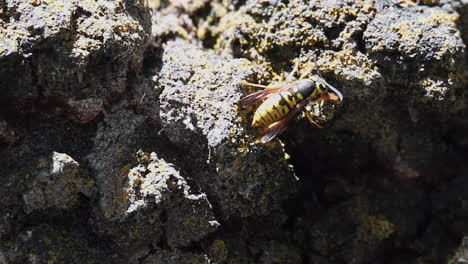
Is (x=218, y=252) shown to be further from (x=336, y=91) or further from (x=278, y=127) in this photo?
(x=336, y=91)

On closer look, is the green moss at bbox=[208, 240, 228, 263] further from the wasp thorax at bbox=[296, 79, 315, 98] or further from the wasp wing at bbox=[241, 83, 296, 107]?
the wasp thorax at bbox=[296, 79, 315, 98]

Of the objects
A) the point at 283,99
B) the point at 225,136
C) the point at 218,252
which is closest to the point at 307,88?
the point at 283,99

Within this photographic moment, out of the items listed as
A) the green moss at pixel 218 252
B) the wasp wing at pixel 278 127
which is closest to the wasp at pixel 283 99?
the wasp wing at pixel 278 127

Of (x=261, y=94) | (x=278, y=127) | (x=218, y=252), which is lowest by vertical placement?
(x=218, y=252)

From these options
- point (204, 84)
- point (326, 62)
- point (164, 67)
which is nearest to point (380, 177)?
point (326, 62)

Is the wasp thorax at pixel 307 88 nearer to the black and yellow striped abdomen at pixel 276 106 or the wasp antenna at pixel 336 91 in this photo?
the black and yellow striped abdomen at pixel 276 106

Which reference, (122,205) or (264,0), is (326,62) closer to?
(264,0)

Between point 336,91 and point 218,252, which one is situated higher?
point 336,91
